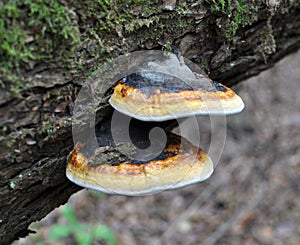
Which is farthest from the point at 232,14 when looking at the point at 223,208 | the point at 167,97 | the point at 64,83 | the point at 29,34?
the point at 223,208

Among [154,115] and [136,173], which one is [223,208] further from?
[154,115]

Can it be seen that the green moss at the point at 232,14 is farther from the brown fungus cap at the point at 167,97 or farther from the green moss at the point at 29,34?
the green moss at the point at 29,34

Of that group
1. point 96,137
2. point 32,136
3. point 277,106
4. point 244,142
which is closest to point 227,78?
point 96,137

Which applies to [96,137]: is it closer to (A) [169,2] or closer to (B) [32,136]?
(B) [32,136]

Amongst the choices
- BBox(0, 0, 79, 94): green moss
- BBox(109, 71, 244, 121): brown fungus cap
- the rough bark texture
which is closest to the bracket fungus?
BBox(109, 71, 244, 121): brown fungus cap

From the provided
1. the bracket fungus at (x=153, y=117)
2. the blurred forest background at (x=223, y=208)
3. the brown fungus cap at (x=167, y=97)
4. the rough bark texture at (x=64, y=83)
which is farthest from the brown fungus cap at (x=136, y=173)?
the blurred forest background at (x=223, y=208)

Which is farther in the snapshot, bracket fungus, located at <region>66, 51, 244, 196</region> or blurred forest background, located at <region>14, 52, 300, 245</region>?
blurred forest background, located at <region>14, 52, 300, 245</region>

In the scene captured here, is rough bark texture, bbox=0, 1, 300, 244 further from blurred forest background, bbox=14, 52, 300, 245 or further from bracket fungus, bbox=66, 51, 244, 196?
blurred forest background, bbox=14, 52, 300, 245
